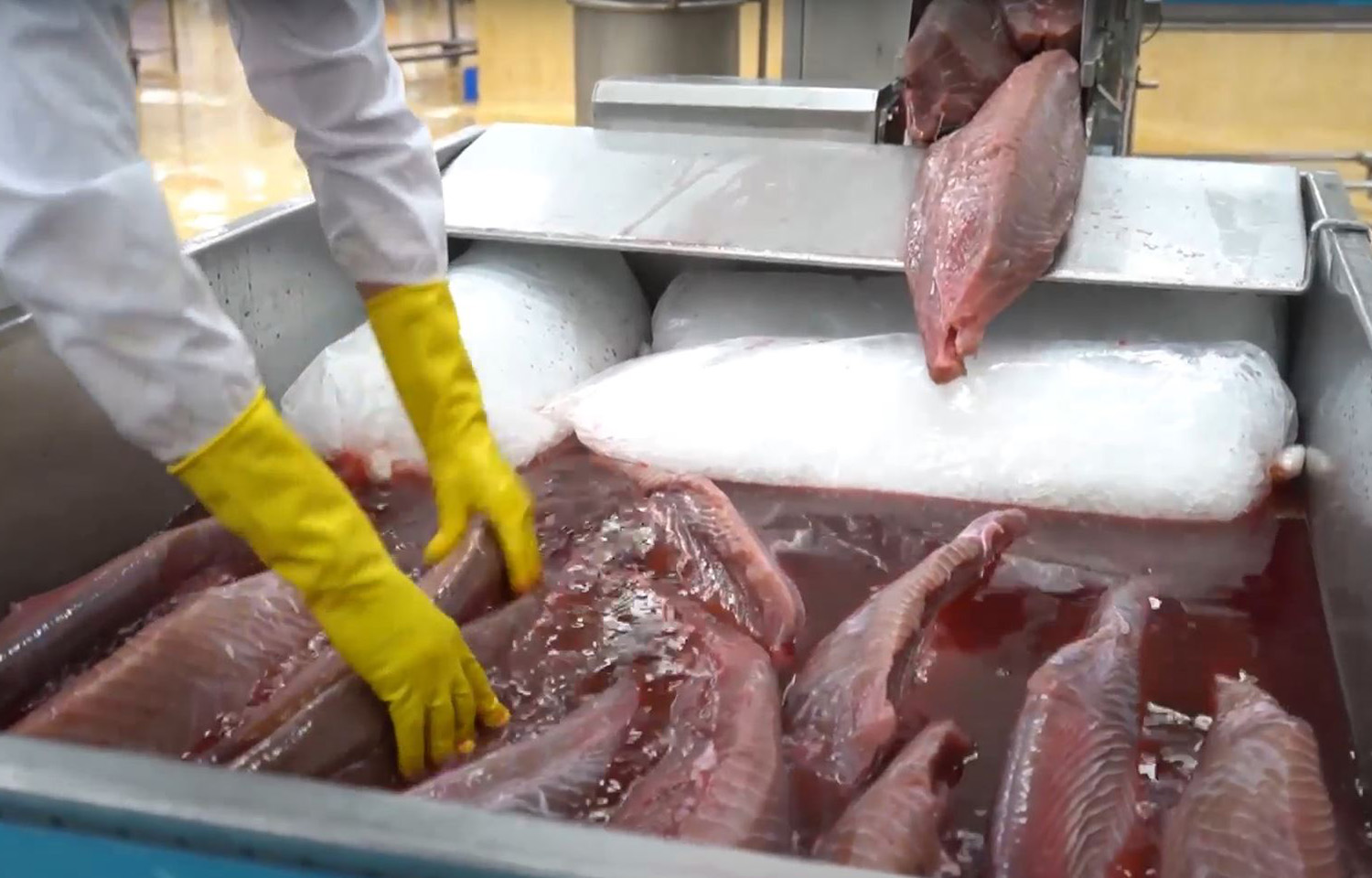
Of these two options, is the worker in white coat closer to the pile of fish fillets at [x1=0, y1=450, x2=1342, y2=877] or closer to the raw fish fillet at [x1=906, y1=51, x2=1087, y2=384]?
the pile of fish fillets at [x1=0, y1=450, x2=1342, y2=877]

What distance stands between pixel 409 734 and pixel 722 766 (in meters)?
0.35

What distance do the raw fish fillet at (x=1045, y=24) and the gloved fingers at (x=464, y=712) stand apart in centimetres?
185

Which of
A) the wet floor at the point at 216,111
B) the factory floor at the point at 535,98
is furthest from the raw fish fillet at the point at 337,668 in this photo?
the factory floor at the point at 535,98

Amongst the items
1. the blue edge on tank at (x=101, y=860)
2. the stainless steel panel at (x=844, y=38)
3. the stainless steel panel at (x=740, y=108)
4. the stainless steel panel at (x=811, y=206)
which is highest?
the stainless steel panel at (x=844, y=38)

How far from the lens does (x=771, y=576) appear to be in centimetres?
158

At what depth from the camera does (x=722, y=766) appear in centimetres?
120

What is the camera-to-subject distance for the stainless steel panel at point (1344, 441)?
1479 mm

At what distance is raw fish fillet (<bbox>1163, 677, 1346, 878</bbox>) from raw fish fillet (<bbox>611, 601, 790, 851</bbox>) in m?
0.38

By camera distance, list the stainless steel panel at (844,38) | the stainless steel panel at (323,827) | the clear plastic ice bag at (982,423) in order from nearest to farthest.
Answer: the stainless steel panel at (323,827) → the clear plastic ice bag at (982,423) → the stainless steel panel at (844,38)

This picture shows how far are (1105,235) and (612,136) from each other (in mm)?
1062

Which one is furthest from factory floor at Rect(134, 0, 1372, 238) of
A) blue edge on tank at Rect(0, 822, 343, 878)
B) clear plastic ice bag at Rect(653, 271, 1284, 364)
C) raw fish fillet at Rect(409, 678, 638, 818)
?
blue edge on tank at Rect(0, 822, 343, 878)

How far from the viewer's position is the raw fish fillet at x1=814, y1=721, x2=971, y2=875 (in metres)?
1.11

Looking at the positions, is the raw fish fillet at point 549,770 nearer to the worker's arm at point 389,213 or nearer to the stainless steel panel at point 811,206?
the worker's arm at point 389,213

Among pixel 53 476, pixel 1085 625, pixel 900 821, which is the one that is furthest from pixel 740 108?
pixel 900 821
